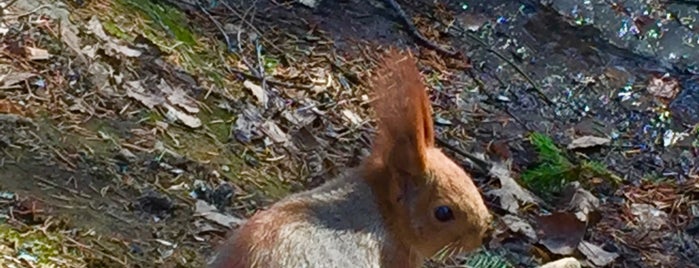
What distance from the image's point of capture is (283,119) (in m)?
4.18

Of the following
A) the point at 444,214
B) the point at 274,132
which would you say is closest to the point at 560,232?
the point at 274,132

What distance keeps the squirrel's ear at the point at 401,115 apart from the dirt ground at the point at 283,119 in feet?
2.42

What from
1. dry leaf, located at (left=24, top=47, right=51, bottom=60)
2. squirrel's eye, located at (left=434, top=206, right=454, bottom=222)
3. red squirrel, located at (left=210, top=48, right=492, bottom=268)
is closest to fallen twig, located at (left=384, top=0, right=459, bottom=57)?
dry leaf, located at (left=24, top=47, right=51, bottom=60)

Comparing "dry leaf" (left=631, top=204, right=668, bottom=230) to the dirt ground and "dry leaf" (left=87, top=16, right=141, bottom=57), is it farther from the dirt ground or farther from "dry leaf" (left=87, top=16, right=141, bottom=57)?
"dry leaf" (left=87, top=16, right=141, bottom=57)

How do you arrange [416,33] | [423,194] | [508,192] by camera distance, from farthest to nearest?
[416,33]
[508,192]
[423,194]

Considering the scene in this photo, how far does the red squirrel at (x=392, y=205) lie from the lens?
2.62 metres

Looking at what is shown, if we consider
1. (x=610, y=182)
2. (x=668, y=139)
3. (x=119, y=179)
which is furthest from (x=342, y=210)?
(x=668, y=139)

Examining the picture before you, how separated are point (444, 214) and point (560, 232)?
1.24 metres

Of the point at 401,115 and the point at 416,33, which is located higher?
the point at 401,115

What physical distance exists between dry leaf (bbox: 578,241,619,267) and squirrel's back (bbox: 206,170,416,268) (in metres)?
1.22

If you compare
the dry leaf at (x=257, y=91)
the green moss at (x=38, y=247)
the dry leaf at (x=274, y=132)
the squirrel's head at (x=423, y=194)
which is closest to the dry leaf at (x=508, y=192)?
the dry leaf at (x=274, y=132)

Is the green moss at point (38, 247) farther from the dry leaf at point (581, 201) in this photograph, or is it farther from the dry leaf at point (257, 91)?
the dry leaf at point (581, 201)

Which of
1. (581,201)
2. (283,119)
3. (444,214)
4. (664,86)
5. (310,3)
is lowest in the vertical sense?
(664,86)

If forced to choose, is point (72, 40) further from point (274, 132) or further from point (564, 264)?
point (564, 264)
